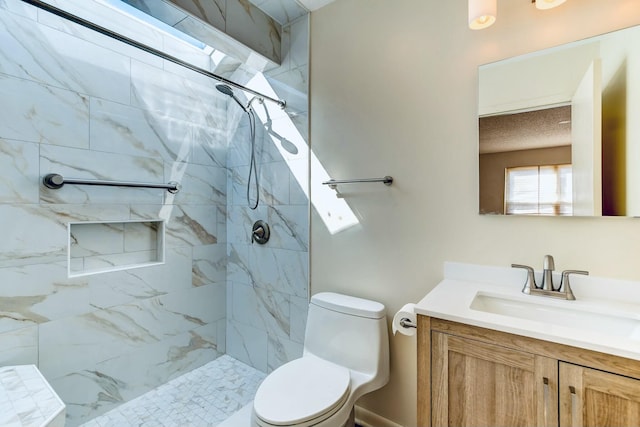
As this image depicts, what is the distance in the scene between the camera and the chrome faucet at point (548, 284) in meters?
1.19

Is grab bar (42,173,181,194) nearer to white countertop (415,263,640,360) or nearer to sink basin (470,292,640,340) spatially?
white countertop (415,263,640,360)

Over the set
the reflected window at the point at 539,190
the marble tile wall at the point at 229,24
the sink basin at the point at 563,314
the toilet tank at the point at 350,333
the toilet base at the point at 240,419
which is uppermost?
the marble tile wall at the point at 229,24

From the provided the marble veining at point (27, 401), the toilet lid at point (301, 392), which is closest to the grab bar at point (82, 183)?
the marble veining at point (27, 401)

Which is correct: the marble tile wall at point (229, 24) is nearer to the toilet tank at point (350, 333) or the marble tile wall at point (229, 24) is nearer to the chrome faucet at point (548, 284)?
the toilet tank at point (350, 333)

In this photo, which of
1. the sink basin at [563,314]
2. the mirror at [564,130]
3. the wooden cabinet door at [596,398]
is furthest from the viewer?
the mirror at [564,130]

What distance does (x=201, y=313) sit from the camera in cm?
243

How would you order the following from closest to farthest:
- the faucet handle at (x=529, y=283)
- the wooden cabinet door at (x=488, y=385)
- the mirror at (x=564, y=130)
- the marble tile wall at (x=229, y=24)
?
the wooden cabinet door at (x=488, y=385)
the mirror at (x=564, y=130)
the faucet handle at (x=529, y=283)
the marble tile wall at (x=229, y=24)

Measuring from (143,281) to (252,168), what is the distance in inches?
43.3

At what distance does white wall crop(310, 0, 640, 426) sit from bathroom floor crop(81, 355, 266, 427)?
91 cm

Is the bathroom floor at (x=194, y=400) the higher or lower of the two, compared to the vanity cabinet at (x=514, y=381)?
lower

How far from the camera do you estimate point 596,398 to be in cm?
84

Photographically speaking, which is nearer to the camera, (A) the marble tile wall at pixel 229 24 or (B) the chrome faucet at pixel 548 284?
(B) the chrome faucet at pixel 548 284

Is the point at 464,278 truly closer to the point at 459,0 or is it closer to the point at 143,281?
the point at 459,0

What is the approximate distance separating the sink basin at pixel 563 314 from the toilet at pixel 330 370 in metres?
0.54
